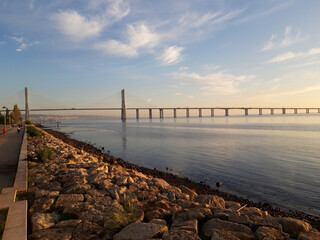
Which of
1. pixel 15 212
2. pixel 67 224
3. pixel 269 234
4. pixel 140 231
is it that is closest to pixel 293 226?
pixel 269 234

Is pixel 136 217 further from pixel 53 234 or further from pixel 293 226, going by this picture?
pixel 293 226

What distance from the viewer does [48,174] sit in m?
7.59

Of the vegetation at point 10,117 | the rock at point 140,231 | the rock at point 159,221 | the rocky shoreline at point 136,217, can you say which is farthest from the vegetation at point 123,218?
the vegetation at point 10,117

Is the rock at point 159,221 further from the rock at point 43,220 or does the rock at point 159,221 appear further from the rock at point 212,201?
the rock at point 212,201

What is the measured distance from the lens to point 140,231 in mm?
3812

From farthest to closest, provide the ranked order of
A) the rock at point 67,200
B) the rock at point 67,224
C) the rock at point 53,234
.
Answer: the rock at point 67,200 → the rock at point 67,224 → the rock at point 53,234

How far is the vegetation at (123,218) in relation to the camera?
4.04 metres

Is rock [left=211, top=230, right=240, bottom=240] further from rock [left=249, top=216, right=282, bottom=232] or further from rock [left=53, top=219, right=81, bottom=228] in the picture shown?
rock [left=53, top=219, right=81, bottom=228]

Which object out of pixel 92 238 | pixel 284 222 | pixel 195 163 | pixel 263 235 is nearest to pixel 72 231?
pixel 92 238

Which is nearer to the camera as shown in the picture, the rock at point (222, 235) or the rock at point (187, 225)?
the rock at point (222, 235)

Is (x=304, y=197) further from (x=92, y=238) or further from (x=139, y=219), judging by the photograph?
(x=92, y=238)

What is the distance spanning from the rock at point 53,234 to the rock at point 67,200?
987 millimetres

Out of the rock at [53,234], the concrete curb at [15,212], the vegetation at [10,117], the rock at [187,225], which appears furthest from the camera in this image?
the vegetation at [10,117]

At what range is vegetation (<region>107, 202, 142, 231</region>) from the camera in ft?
13.2
